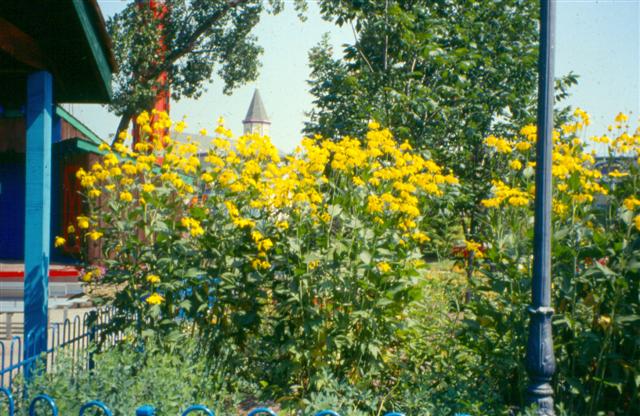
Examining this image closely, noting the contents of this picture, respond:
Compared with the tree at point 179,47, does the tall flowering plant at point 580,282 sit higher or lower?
lower

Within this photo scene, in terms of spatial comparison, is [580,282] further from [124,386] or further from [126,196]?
[126,196]

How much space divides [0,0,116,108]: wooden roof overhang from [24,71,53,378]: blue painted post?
0.85 feet

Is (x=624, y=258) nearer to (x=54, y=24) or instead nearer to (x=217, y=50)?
(x=54, y=24)

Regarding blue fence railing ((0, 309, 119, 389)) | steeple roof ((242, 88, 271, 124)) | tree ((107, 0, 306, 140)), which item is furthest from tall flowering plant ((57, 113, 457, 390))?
steeple roof ((242, 88, 271, 124))

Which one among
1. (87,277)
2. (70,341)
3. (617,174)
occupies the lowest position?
(70,341)

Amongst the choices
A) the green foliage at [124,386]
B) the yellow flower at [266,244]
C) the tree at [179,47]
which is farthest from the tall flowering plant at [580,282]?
the tree at [179,47]

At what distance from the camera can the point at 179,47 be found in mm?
22047

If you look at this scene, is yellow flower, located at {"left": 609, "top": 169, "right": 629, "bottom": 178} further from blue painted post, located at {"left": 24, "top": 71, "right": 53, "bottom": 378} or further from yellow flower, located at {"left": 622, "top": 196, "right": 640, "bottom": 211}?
blue painted post, located at {"left": 24, "top": 71, "right": 53, "bottom": 378}

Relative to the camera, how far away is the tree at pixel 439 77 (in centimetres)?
816

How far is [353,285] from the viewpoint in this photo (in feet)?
16.1

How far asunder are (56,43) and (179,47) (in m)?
16.6

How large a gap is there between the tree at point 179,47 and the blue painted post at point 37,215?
15033 mm

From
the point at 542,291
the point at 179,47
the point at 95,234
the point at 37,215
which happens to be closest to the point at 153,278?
the point at 95,234

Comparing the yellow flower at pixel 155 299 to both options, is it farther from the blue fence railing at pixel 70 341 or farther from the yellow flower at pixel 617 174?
the yellow flower at pixel 617 174
